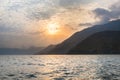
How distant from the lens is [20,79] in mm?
47219

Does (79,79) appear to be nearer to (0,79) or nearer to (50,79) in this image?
(50,79)

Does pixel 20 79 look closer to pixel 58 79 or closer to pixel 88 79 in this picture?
pixel 58 79

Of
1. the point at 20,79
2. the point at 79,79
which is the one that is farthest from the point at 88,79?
the point at 20,79

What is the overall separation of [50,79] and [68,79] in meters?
3.13

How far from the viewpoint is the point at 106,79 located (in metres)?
46.2

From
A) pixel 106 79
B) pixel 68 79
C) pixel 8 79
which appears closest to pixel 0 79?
pixel 8 79

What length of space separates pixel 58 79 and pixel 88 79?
5.20 metres

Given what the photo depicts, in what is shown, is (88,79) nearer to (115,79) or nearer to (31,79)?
(115,79)

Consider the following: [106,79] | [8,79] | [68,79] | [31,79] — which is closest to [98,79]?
[106,79]

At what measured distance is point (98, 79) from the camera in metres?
46.2

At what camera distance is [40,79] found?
4778 cm

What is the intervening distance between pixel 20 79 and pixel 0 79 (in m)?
3.45

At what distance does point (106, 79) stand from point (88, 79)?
10.0 ft

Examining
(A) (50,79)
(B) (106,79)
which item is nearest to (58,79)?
(A) (50,79)
